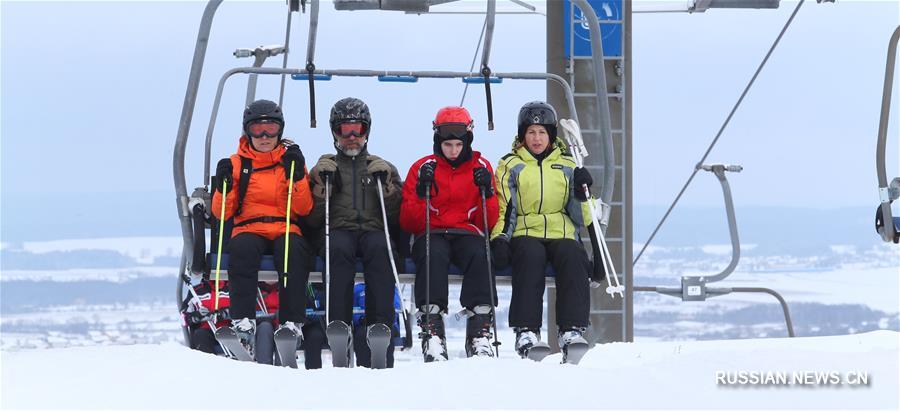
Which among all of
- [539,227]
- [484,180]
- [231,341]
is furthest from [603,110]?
[231,341]

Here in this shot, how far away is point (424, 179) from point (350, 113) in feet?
2.10

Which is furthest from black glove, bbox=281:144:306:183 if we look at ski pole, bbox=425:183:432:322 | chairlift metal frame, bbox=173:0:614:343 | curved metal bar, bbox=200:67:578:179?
ski pole, bbox=425:183:432:322

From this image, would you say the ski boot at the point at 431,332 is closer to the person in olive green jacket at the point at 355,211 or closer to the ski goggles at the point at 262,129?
the person in olive green jacket at the point at 355,211

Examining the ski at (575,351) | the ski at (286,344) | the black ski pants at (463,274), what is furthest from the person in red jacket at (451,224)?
the ski at (286,344)

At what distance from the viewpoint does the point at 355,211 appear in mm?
7926

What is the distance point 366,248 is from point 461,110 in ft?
3.12

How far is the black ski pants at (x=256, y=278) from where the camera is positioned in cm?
768

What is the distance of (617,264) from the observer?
1127 cm

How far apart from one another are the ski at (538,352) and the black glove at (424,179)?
1024 millimetres

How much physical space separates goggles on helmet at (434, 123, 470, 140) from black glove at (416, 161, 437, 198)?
0.22 meters

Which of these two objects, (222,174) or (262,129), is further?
(262,129)

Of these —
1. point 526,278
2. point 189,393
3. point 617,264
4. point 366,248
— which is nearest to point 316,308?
point 366,248

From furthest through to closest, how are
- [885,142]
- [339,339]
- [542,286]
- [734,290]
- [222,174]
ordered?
[734,290] → [222,174] → [542,286] → [339,339] → [885,142]

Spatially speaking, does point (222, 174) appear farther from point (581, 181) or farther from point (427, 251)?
point (581, 181)
